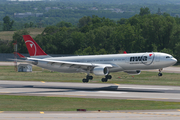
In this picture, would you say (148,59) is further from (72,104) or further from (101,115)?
(101,115)

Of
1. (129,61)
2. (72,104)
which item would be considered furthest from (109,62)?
(72,104)

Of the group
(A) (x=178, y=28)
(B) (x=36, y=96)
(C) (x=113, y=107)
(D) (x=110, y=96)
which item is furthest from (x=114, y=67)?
(A) (x=178, y=28)

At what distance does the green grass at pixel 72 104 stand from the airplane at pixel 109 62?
14441mm

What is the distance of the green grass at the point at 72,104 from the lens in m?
32.5

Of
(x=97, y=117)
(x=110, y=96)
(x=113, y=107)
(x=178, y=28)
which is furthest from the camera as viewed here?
(x=178, y=28)

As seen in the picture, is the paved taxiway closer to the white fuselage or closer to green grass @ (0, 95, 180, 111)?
green grass @ (0, 95, 180, 111)

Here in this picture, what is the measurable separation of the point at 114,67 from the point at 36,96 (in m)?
17.9

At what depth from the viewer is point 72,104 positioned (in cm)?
3538

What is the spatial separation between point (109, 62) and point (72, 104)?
21512 mm

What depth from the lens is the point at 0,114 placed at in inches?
1070

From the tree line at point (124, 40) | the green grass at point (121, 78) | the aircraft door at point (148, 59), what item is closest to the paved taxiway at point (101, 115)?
the aircraft door at point (148, 59)

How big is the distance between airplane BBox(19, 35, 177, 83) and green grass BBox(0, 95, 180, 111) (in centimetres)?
1444

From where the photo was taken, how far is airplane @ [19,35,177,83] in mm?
51347

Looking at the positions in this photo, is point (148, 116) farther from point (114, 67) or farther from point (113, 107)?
point (114, 67)
